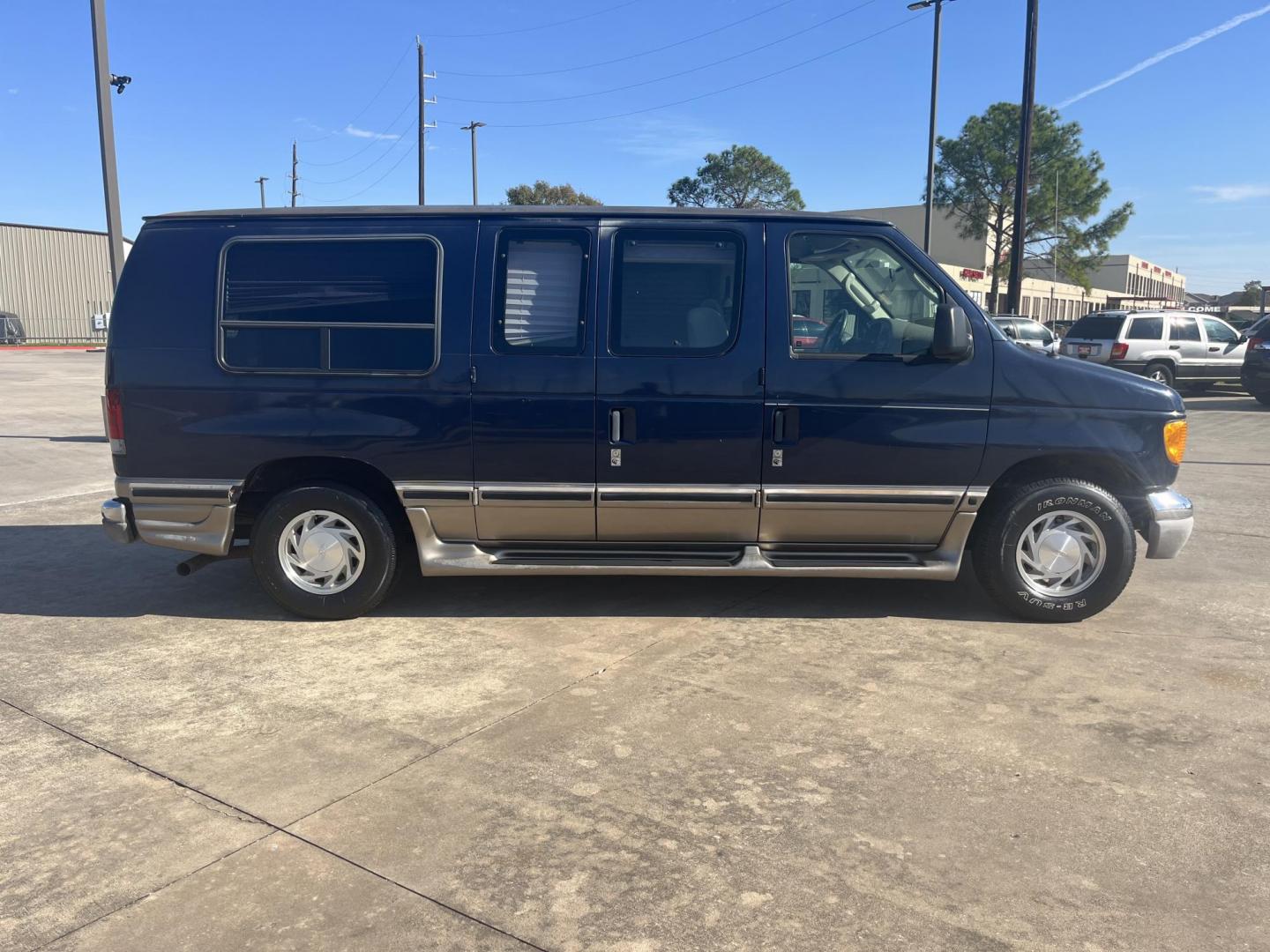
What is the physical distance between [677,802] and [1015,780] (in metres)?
1.22

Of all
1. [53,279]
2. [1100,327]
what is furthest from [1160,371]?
[53,279]

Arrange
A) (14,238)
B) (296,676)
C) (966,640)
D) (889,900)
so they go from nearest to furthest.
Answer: (889,900) → (296,676) → (966,640) → (14,238)

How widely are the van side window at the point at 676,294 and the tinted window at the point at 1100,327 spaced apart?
16.0m

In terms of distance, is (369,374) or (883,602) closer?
(369,374)

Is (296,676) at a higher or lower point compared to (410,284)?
lower

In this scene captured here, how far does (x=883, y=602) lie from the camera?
17.7 feet

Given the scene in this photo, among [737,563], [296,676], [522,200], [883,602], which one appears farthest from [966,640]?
[522,200]

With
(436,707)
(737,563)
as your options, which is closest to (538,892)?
(436,707)

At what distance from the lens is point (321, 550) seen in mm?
4969

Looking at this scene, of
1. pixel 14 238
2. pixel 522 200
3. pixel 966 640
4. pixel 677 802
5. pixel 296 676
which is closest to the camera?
pixel 677 802

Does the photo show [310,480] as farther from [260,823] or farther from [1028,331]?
[1028,331]

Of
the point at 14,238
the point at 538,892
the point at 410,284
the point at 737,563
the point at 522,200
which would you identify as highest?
the point at 522,200

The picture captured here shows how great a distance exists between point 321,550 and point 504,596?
1.12 m

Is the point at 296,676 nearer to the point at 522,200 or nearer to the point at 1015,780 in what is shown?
the point at 1015,780
